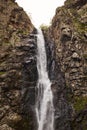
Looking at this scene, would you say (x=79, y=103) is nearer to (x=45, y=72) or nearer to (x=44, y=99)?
(x=44, y=99)

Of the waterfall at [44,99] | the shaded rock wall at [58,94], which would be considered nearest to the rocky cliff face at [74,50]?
the shaded rock wall at [58,94]

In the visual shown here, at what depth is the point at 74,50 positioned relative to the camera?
113ft

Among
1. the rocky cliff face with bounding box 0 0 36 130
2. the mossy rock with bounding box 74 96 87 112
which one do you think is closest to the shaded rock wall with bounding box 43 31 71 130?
the mossy rock with bounding box 74 96 87 112

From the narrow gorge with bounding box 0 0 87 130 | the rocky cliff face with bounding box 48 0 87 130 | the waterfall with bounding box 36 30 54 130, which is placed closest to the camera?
the waterfall with bounding box 36 30 54 130

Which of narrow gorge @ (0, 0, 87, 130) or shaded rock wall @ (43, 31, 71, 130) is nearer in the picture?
shaded rock wall @ (43, 31, 71, 130)

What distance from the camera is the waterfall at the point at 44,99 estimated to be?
29.5m

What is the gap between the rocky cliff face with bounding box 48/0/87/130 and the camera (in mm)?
30561

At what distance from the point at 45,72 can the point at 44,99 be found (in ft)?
18.2

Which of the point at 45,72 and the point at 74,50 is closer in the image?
the point at 74,50

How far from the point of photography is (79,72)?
32938 mm

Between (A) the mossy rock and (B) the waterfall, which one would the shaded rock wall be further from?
(A) the mossy rock

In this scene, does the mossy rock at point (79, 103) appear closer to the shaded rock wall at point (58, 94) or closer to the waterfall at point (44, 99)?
the shaded rock wall at point (58, 94)

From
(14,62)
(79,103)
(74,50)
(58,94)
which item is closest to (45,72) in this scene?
(14,62)

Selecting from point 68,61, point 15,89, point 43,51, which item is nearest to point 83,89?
point 68,61
